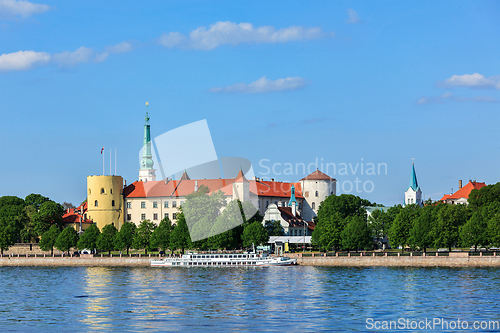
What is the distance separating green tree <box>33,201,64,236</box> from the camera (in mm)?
122750

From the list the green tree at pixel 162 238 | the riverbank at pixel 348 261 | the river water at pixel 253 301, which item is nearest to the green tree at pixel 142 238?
the green tree at pixel 162 238

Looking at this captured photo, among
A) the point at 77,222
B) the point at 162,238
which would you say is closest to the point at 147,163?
the point at 77,222

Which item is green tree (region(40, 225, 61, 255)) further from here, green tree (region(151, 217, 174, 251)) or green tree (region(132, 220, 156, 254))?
green tree (region(151, 217, 174, 251))

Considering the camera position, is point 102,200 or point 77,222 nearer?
point 102,200

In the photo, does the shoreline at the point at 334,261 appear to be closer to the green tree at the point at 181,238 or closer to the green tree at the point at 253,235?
the green tree at the point at 181,238

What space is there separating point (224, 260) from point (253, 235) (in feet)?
27.1

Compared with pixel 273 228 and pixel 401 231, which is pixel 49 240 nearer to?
pixel 273 228

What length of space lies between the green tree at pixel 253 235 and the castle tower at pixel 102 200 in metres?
37.4

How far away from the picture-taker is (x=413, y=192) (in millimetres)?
Answer: 152625

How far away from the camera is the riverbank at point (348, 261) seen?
83812mm

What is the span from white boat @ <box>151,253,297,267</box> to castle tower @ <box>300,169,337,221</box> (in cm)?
4882

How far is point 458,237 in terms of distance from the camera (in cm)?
8950

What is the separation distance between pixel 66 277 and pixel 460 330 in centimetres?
5197

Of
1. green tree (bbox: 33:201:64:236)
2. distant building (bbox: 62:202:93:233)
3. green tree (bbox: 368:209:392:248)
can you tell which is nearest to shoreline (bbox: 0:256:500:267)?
green tree (bbox: 33:201:64:236)
